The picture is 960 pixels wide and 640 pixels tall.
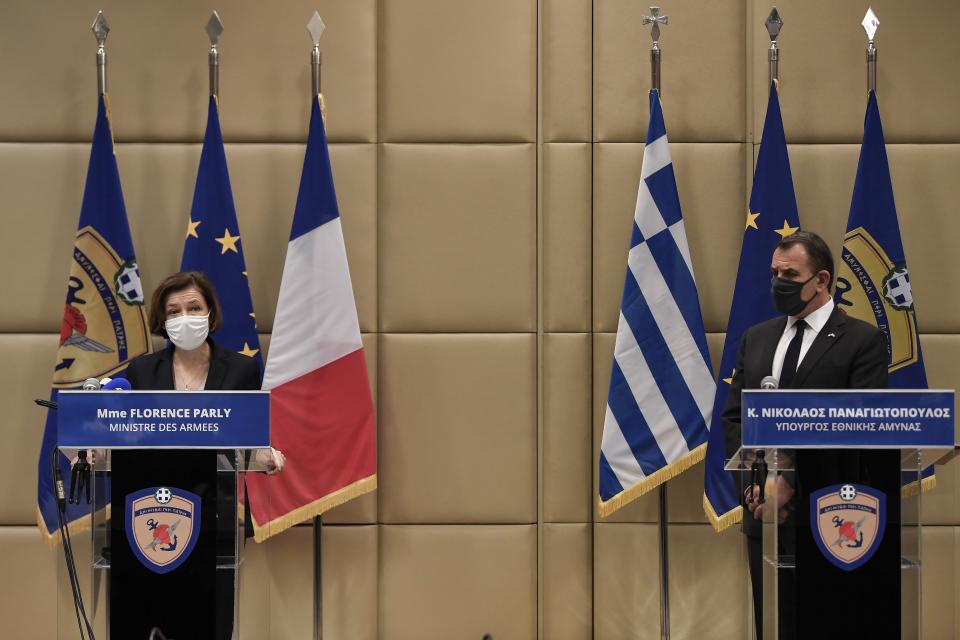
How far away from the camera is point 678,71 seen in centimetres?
400

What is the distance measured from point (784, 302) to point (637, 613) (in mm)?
1458

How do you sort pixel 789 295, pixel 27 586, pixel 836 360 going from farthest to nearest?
pixel 27 586 < pixel 789 295 < pixel 836 360

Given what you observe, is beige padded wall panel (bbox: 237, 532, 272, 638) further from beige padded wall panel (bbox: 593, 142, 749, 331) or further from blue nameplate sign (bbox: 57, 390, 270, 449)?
beige padded wall panel (bbox: 593, 142, 749, 331)

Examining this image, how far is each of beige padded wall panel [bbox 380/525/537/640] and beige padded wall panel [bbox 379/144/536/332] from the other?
81cm

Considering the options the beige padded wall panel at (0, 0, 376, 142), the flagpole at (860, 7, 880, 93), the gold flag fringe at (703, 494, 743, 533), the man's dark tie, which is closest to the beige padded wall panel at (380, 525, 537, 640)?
the gold flag fringe at (703, 494, 743, 533)

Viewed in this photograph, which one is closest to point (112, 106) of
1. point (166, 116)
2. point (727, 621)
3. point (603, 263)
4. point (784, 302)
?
point (166, 116)

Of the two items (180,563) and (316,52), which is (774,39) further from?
(180,563)

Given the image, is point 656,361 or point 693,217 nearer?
point 656,361

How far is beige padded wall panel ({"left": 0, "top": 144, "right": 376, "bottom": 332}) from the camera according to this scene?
13.0 feet

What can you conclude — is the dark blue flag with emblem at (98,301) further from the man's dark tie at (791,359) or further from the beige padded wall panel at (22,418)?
the man's dark tie at (791,359)

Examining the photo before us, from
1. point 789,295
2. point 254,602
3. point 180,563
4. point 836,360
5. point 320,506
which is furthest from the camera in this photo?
point 320,506

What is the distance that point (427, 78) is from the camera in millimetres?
4008

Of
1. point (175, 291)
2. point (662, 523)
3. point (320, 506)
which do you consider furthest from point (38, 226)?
point (662, 523)

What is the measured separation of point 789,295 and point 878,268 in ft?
2.52
